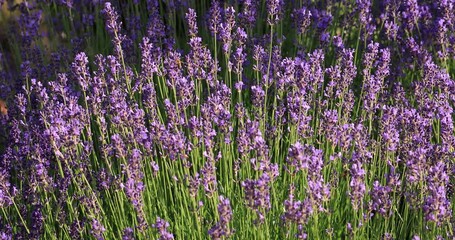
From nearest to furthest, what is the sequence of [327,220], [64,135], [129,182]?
[129,182]
[64,135]
[327,220]

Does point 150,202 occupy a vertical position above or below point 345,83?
below

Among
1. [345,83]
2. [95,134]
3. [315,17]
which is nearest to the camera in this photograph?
[345,83]

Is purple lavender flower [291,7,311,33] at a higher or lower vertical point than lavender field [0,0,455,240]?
higher

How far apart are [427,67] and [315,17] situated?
113cm

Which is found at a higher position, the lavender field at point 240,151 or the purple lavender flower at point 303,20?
the purple lavender flower at point 303,20

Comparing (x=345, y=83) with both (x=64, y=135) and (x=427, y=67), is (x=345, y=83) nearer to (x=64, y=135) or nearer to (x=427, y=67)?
(x=427, y=67)

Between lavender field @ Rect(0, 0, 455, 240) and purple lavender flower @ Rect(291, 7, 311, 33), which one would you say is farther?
purple lavender flower @ Rect(291, 7, 311, 33)

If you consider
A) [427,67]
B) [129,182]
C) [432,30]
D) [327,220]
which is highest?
[432,30]

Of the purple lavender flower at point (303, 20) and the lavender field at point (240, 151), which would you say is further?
the purple lavender flower at point (303, 20)

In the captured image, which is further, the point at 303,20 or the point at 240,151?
the point at 303,20

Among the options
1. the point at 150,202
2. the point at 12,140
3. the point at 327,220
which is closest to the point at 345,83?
the point at 327,220

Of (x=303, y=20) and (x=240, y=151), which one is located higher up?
(x=303, y=20)

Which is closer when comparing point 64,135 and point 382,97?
point 64,135

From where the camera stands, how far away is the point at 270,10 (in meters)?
3.56
